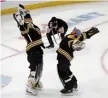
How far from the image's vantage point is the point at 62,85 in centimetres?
300

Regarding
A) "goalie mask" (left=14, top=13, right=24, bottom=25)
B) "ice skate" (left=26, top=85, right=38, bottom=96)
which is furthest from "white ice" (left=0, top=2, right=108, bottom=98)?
"goalie mask" (left=14, top=13, right=24, bottom=25)

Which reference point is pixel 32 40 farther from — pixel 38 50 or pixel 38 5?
pixel 38 5

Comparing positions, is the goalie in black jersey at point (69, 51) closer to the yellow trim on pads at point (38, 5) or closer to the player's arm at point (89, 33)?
the player's arm at point (89, 33)

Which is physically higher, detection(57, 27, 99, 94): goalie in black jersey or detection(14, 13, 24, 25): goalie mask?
detection(14, 13, 24, 25): goalie mask

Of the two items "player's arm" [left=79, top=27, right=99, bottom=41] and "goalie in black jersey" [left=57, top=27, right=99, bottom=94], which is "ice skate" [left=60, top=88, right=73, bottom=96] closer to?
"goalie in black jersey" [left=57, top=27, right=99, bottom=94]

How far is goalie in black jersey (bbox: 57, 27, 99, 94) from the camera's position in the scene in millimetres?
2607

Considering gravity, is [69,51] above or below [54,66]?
above

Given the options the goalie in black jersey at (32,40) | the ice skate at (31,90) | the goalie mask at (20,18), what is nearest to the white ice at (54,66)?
the ice skate at (31,90)

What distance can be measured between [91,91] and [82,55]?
1.00 m

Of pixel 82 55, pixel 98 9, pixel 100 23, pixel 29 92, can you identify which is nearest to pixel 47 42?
pixel 82 55

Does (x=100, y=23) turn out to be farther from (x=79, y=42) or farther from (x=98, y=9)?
(x=79, y=42)

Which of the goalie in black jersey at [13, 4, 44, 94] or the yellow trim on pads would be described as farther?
the yellow trim on pads

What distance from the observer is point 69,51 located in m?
2.71

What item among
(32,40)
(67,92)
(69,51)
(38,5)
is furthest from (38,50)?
(38,5)
